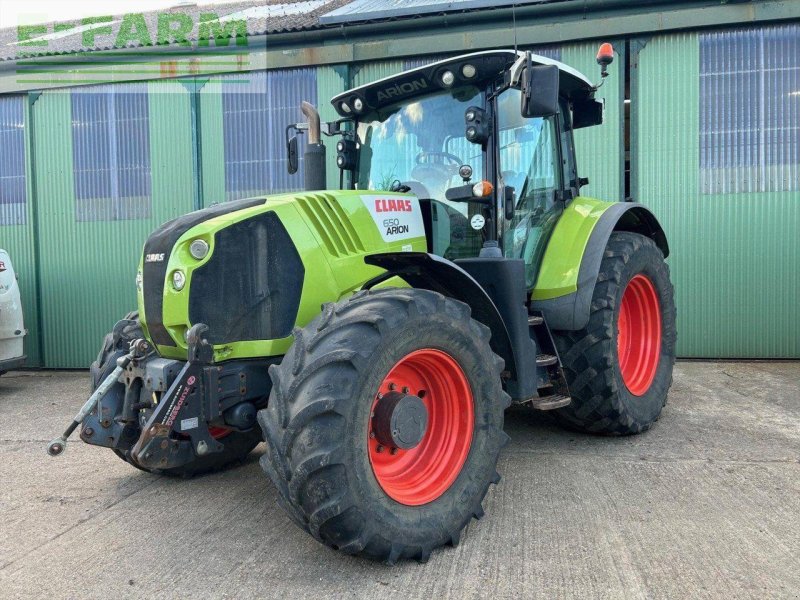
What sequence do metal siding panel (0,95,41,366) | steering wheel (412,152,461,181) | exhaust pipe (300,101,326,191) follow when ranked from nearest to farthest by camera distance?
steering wheel (412,152,461,181)
exhaust pipe (300,101,326,191)
metal siding panel (0,95,41,366)

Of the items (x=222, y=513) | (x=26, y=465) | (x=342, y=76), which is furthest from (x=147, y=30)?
(x=222, y=513)

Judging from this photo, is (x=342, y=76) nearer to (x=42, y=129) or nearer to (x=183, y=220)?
(x=42, y=129)

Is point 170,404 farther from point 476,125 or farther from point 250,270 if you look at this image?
point 476,125

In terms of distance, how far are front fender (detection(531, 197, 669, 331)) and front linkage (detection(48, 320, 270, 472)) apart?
1905 mm

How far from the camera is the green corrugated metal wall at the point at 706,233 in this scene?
7.21m

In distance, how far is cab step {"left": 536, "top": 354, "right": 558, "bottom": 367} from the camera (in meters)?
3.78

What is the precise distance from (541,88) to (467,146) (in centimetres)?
61

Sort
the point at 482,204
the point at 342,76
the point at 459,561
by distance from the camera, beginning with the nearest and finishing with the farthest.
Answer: the point at 459,561, the point at 482,204, the point at 342,76

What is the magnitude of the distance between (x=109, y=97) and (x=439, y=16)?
14.4ft

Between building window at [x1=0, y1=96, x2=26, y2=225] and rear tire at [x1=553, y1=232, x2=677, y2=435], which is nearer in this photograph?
rear tire at [x1=553, y1=232, x2=677, y2=435]

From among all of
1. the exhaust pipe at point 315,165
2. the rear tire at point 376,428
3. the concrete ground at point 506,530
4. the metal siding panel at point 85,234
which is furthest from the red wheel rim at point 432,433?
the metal siding panel at point 85,234

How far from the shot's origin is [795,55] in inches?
277

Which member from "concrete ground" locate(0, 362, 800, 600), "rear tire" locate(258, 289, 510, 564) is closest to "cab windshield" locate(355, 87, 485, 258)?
"rear tire" locate(258, 289, 510, 564)

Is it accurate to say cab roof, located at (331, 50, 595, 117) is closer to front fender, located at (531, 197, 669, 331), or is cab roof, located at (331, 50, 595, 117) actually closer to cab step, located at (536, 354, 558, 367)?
front fender, located at (531, 197, 669, 331)
